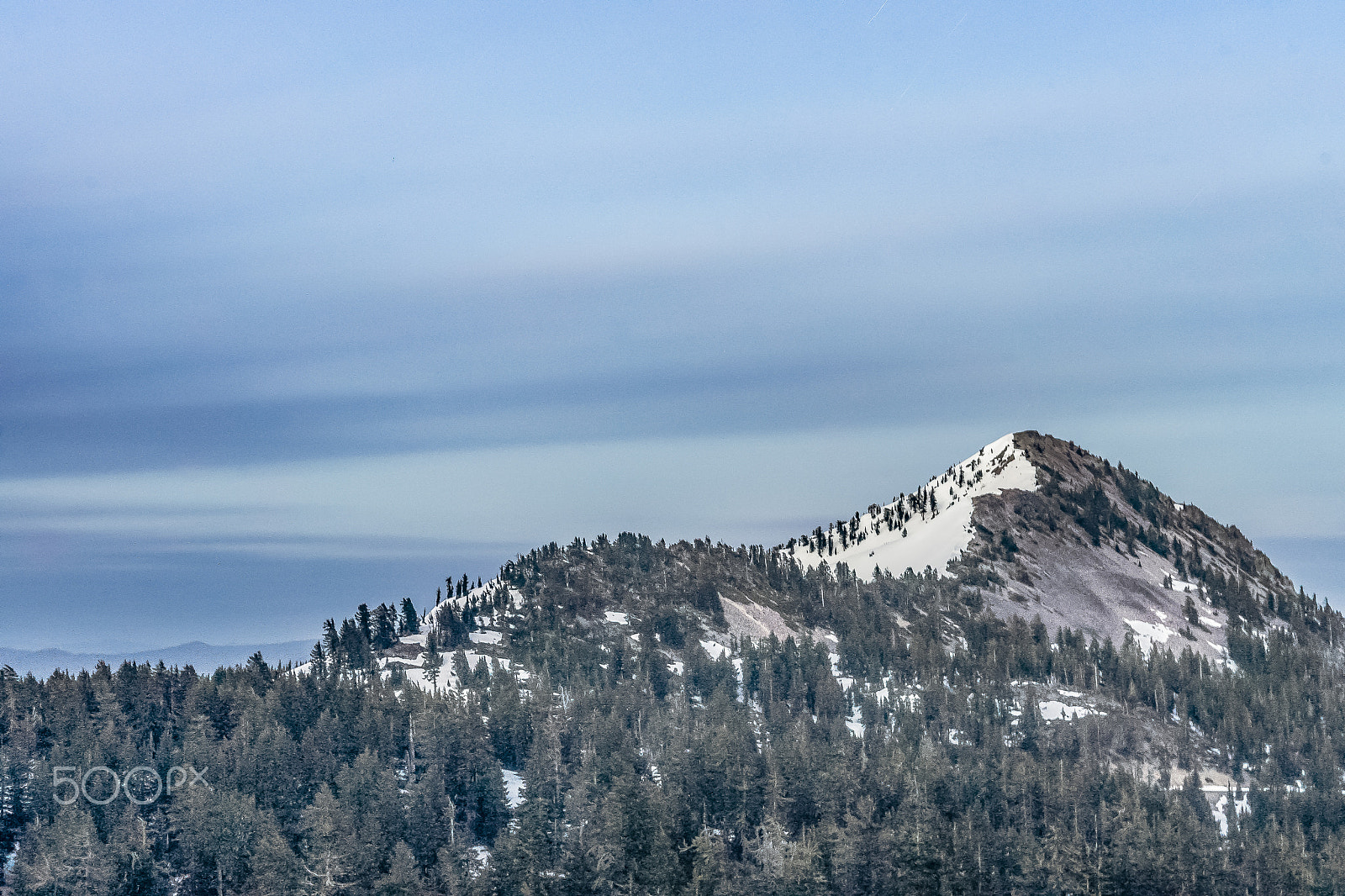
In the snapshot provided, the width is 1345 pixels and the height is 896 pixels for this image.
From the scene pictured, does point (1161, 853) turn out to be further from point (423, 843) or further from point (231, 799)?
point (231, 799)

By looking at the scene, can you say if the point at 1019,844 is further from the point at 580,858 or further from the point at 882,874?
the point at 580,858

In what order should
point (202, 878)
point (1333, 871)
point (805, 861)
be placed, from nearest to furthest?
point (805, 861)
point (202, 878)
point (1333, 871)

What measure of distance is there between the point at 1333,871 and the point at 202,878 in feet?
465

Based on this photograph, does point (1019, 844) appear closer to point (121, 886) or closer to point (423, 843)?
point (423, 843)

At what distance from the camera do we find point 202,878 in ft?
605

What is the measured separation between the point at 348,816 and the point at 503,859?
22.5m

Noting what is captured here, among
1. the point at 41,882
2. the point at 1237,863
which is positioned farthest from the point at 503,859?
the point at 1237,863

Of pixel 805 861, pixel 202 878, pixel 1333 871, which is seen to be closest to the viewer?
pixel 805 861

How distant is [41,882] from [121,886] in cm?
893

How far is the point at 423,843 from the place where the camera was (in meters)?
192

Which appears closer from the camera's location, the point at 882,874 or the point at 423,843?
the point at 882,874

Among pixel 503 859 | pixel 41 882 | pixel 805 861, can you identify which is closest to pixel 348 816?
pixel 503 859

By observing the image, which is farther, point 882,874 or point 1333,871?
point 1333,871

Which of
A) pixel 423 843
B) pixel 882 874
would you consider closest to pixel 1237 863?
pixel 882 874
